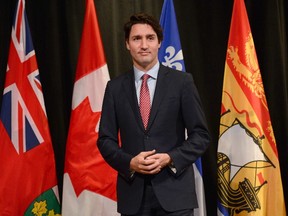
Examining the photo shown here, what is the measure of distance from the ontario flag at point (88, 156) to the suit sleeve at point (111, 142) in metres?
1.07

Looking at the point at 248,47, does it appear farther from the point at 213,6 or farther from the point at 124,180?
the point at 124,180

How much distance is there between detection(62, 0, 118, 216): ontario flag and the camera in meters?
3.01

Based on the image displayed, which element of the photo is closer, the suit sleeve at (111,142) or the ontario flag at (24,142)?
the suit sleeve at (111,142)

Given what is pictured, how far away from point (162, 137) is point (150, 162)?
0.16 m

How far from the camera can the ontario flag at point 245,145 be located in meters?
2.97

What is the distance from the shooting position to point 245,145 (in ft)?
9.86

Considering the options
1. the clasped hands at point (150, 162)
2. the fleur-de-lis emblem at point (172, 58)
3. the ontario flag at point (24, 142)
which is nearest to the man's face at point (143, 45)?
the clasped hands at point (150, 162)

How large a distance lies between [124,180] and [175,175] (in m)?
0.21

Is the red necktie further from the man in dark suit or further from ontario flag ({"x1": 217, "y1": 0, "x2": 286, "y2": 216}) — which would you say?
ontario flag ({"x1": 217, "y1": 0, "x2": 286, "y2": 216})

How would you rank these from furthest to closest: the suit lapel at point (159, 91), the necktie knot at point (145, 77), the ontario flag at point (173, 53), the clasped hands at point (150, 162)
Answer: the ontario flag at point (173, 53) < the necktie knot at point (145, 77) < the suit lapel at point (159, 91) < the clasped hands at point (150, 162)

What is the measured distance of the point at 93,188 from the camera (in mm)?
3012

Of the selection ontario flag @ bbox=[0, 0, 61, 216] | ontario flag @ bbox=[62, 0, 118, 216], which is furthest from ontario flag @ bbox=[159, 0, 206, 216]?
ontario flag @ bbox=[0, 0, 61, 216]

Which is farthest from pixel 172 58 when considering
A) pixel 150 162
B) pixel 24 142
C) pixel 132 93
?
pixel 150 162

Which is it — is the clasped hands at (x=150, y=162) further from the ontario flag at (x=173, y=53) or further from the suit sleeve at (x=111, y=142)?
the ontario flag at (x=173, y=53)
